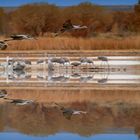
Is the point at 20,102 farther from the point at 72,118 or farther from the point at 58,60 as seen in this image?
the point at 58,60

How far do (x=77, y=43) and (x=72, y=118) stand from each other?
569 centimetres

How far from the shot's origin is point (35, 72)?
36.0ft

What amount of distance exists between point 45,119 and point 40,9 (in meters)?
6.25

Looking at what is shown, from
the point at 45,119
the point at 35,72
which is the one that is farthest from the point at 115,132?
the point at 35,72

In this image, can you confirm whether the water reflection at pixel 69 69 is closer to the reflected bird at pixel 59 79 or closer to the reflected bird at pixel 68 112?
the reflected bird at pixel 59 79

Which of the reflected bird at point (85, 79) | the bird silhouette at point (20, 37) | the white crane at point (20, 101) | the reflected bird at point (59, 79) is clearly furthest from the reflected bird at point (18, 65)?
the white crane at point (20, 101)

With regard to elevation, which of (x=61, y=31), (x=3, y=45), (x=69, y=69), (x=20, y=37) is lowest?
(x=69, y=69)

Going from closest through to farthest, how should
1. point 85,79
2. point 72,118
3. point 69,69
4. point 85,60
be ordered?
1. point 72,118
2. point 85,79
3. point 69,69
4. point 85,60

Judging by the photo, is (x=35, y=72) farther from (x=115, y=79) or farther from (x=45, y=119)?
(x=45, y=119)

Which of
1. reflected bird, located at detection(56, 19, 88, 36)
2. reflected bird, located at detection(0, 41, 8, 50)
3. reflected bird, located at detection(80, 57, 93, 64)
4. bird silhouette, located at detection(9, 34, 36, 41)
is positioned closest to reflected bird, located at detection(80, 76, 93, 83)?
reflected bird, located at detection(80, 57, 93, 64)

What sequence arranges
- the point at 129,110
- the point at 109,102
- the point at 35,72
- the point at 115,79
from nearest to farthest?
the point at 129,110 < the point at 109,102 < the point at 115,79 < the point at 35,72

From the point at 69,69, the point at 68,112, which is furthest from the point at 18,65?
the point at 68,112

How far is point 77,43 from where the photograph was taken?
37.9 ft

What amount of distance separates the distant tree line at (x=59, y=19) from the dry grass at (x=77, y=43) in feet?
0.59
